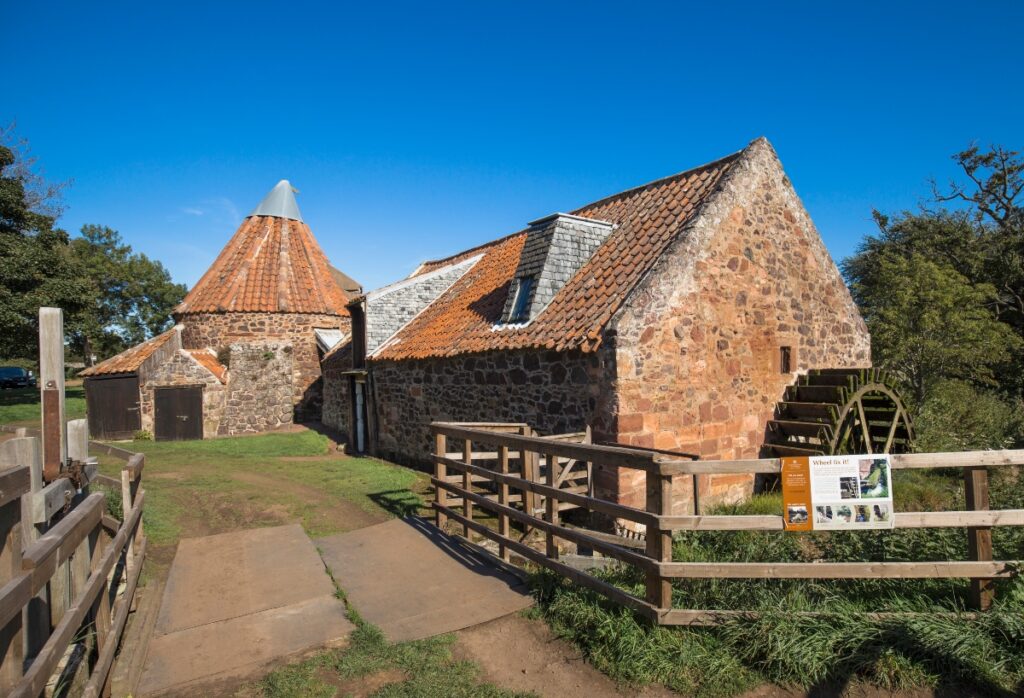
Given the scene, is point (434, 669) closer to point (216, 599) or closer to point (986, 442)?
point (216, 599)

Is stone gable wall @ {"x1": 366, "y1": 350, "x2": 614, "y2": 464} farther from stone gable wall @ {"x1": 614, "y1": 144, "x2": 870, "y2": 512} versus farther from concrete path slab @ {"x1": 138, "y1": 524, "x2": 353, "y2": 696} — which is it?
concrete path slab @ {"x1": 138, "y1": 524, "x2": 353, "y2": 696}

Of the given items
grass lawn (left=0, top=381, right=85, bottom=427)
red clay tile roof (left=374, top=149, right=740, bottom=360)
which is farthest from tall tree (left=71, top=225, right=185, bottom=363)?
red clay tile roof (left=374, top=149, right=740, bottom=360)

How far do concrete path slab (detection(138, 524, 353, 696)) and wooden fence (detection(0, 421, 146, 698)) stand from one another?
366mm

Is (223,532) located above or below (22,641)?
below

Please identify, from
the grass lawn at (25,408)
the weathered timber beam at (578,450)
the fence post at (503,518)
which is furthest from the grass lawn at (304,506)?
the grass lawn at (25,408)

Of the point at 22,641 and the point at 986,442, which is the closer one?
the point at 22,641

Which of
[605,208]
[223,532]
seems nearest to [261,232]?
[605,208]

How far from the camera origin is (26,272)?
69.1ft

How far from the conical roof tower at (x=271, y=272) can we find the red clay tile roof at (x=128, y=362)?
170 centimetres

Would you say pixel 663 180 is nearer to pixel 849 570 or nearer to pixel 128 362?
pixel 849 570

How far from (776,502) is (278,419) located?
683 inches

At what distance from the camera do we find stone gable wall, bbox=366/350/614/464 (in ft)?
27.1

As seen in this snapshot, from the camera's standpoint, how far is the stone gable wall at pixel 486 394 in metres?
8.25

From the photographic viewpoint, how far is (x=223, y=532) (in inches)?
290
